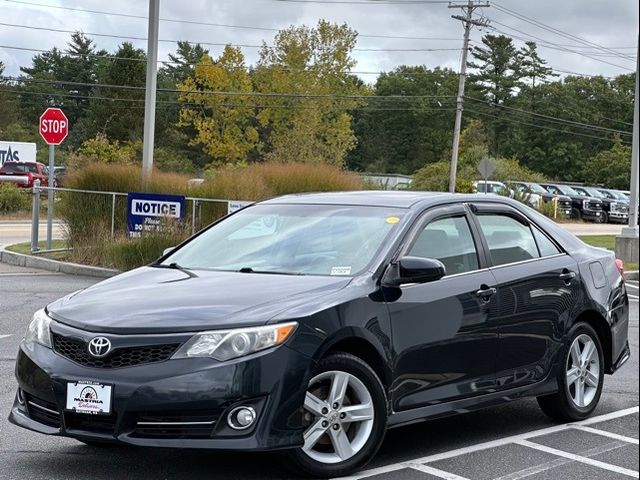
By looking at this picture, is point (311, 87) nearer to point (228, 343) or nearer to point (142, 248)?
point (142, 248)

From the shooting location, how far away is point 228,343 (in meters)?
4.86

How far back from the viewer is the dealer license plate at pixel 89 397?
4832mm

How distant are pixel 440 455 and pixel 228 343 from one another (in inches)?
66.9

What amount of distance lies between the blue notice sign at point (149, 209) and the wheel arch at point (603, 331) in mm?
10855

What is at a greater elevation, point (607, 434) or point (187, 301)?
point (187, 301)

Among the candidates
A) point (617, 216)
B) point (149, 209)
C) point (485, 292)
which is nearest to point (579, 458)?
point (485, 292)

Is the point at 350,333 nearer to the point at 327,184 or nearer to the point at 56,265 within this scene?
the point at 56,265

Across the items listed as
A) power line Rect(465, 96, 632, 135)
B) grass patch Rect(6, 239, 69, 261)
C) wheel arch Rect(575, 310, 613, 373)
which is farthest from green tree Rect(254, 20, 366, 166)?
wheel arch Rect(575, 310, 613, 373)

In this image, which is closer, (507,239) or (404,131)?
(507,239)

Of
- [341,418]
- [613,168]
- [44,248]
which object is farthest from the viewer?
[613,168]

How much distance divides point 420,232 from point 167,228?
1114 cm

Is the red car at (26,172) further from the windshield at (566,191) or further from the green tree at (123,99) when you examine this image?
the green tree at (123,99)

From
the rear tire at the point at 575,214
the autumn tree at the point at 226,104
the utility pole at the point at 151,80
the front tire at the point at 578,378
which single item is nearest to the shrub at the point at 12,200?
the utility pole at the point at 151,80

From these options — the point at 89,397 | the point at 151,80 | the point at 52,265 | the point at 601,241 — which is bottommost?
the point at 52,265
